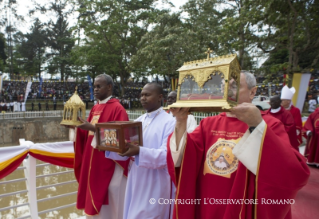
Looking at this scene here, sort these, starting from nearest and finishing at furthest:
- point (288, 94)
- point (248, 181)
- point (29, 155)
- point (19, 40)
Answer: point (248, 181), point (29, 155), point (288, 94), point (19, 40)

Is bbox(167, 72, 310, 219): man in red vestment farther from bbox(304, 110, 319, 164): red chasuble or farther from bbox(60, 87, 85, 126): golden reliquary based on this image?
bbox(304, 110, 319, 164): red chasuble

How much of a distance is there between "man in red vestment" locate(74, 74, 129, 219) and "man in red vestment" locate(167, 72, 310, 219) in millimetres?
1252

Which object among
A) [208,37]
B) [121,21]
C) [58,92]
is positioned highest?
[121,21]

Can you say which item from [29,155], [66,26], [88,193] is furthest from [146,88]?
[66,26]

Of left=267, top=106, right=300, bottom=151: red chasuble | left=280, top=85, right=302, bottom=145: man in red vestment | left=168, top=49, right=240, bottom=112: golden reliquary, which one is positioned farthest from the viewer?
left=280, top=85, right=302, bottom=145: man in red vestment

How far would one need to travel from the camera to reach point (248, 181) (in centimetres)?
167

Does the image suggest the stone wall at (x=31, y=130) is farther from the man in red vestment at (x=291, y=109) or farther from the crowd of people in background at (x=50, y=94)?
the man in red vestment at (x=291, y=109)

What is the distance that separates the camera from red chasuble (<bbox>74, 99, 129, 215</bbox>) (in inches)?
119

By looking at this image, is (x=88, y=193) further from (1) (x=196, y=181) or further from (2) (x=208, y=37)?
(2) (x=208, y=37)

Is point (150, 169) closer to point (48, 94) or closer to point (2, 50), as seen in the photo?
point (48, 94)

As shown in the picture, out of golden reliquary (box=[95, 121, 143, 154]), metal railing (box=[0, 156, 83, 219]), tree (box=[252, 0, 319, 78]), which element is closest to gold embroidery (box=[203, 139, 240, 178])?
golden reliquary (box=[95, 121, 143, 154])

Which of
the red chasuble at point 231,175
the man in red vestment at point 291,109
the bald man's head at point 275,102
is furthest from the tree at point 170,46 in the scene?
the red chasuble at point 231,175

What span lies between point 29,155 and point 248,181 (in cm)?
313

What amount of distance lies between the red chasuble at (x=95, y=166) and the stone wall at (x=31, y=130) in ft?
55.7
